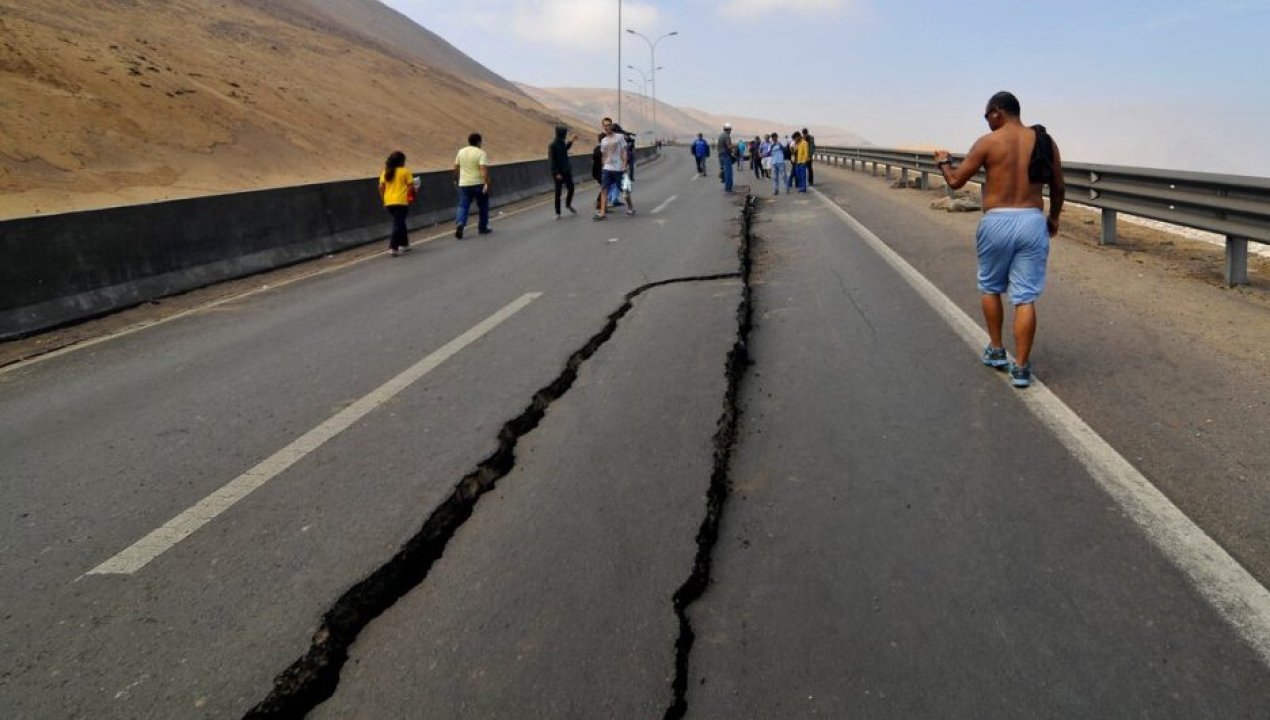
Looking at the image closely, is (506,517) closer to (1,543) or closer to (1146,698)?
(1,543)

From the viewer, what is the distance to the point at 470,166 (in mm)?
A: 13586

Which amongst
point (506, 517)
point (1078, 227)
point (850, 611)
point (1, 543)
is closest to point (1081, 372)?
point (850, 611)

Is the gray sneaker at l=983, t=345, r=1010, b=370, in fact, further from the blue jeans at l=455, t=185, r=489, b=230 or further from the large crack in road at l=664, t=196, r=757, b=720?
the blue jeans at l=455, t=185, r=489, b=230

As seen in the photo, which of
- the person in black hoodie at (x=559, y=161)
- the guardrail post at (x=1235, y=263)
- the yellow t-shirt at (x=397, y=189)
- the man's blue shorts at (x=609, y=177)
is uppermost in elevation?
the person in black hoodie at (x=559, y=161)

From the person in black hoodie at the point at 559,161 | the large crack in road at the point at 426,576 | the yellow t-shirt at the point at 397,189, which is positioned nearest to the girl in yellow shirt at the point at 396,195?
the yellow t-shirt at the point at 397,189

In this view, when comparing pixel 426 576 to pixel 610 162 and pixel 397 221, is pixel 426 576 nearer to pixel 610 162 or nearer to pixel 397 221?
pixel 397 221

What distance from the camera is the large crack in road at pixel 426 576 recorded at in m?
2.34

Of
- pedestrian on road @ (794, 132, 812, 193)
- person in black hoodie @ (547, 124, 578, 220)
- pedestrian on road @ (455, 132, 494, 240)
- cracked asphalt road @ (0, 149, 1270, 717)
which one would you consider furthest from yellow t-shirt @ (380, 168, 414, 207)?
pedestrian on road @ (794, 132, 812, 193)

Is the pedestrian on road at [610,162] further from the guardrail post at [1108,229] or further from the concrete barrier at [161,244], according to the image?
the guardrail post at [1108,229]

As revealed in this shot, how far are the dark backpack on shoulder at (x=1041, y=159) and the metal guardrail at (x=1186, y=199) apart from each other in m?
3.13

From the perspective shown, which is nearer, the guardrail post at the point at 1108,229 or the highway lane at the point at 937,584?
the highway lane at the point at 937,584

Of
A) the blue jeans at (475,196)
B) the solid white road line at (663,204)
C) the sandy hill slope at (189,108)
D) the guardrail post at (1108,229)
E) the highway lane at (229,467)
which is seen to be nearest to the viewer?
the highway lane at (229,467)

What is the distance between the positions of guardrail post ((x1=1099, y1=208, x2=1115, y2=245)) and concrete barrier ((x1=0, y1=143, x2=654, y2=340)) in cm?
1040

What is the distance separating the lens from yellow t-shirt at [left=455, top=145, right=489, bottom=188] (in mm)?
13531
